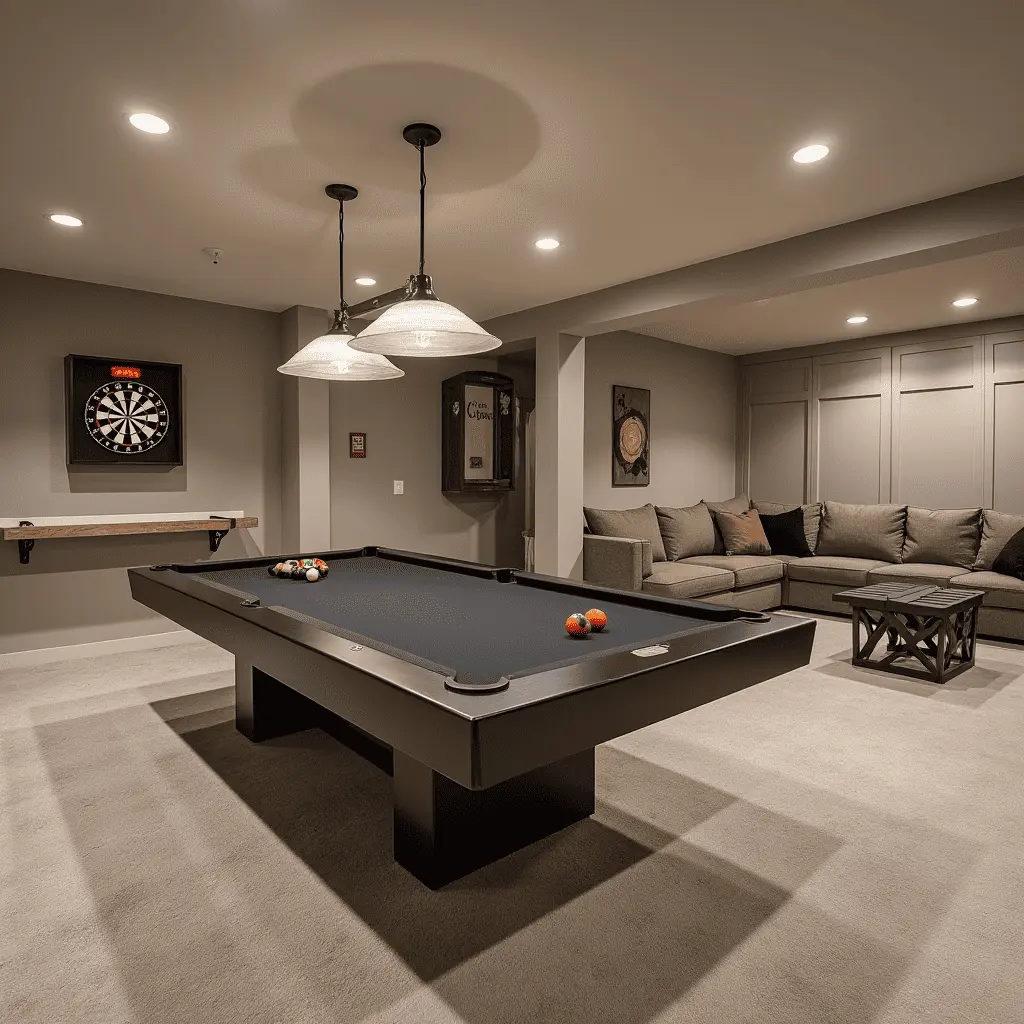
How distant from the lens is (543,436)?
5.05 meters

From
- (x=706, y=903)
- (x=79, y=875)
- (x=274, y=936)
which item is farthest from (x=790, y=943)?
(x=79, y=875)

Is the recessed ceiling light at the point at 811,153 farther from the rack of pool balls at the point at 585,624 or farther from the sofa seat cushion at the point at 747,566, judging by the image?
the sofa seat cushion at the point at 747,566

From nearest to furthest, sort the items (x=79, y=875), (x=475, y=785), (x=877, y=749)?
(x=475, y=785) → (x=79, y=875) → (x=877, y=749)

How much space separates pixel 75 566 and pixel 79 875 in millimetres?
2918

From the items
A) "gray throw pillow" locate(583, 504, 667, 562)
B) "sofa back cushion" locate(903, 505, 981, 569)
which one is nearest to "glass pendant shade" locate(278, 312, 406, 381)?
"gray throw pillow" locate(583, 504, 667, 562)

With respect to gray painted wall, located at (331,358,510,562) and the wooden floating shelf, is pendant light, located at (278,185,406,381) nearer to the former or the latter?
the wooden floating shelf

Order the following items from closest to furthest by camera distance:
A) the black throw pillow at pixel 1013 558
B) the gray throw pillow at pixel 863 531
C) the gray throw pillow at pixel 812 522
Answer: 1. the black throw pillow at pixel 1013 558
2. the gray throw pillow at pixel 863 531
3. the gray throw pillow at pixel 812 522

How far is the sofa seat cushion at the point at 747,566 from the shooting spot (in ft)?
18.0

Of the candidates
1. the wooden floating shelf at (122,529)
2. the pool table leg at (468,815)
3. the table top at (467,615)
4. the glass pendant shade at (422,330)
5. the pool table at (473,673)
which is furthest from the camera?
the wooden floating shelf at (122,529)

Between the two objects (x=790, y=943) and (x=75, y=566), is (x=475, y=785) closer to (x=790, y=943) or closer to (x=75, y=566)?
(x=790, y=943)

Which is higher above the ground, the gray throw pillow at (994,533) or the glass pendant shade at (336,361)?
the glass pendant shade at (336,361)

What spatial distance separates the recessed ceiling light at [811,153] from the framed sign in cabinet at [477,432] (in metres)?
3.29

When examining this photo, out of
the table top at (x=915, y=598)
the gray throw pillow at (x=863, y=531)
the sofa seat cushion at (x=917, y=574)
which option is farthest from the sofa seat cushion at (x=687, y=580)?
the gray throw pillow at (x=863, y=531)

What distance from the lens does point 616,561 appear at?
502 cm
